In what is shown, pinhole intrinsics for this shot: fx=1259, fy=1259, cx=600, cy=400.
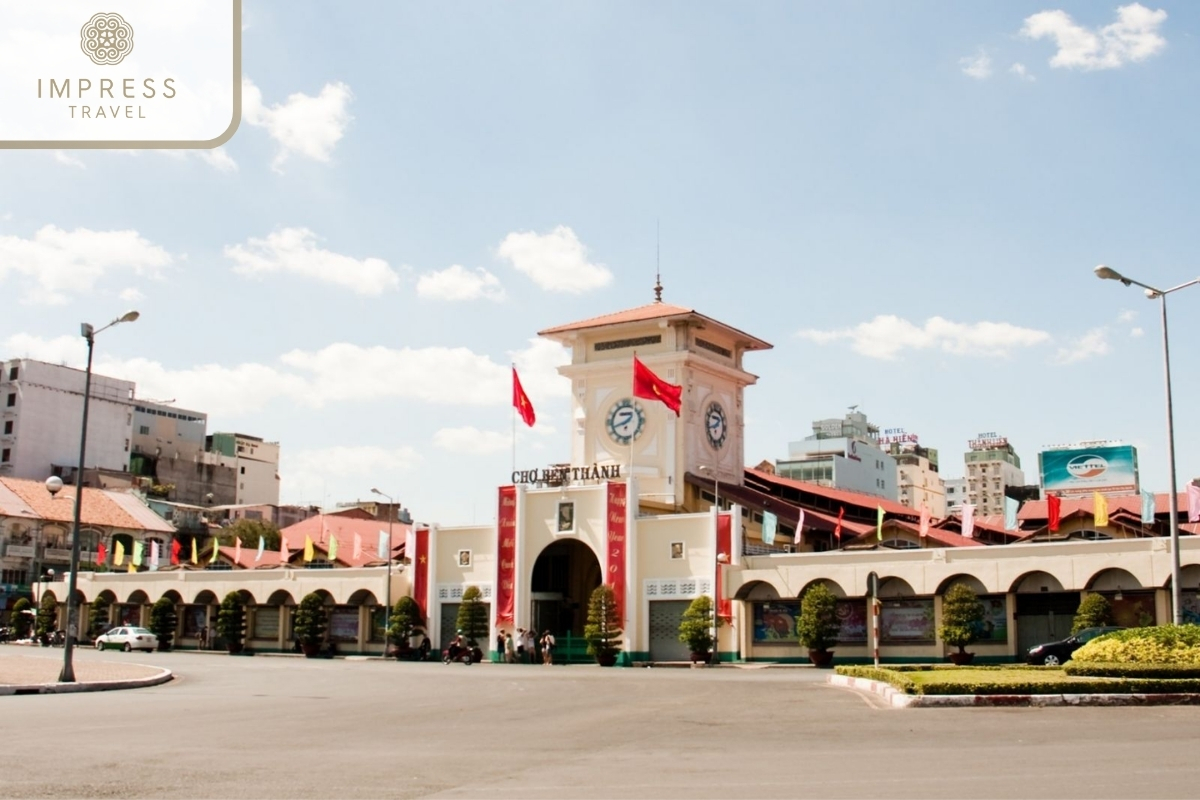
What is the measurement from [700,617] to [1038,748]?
33.0 meters

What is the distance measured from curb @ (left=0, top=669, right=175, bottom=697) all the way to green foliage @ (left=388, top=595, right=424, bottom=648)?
72.9 ft

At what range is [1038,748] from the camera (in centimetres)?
1405

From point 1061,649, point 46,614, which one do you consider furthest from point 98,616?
point 1061,649

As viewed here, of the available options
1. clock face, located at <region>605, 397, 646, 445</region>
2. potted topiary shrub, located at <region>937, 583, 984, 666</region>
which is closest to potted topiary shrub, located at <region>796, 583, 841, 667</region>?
potted topiary shrub, located at <region>937, 583, 984, 666</region>

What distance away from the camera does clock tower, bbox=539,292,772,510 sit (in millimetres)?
55875

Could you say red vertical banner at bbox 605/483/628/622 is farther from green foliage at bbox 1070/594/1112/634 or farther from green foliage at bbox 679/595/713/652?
green foliage at bbox 1070/594/1112/634

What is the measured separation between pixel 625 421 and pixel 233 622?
21339 mm

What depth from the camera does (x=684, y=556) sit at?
161 feet

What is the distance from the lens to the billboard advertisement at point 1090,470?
207 feet

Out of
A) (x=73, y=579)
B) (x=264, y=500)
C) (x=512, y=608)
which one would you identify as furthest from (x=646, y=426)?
(x=264, y=500)

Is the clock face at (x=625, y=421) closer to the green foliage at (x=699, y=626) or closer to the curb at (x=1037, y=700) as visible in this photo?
the green foliage at (x=699, y=626)

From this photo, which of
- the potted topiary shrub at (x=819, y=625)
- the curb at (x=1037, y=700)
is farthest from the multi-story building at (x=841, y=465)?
the curb at (x=1037, y=700)

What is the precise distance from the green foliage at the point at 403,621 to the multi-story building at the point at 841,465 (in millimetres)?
47491

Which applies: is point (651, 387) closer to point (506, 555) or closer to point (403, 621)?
point (506, 555)
